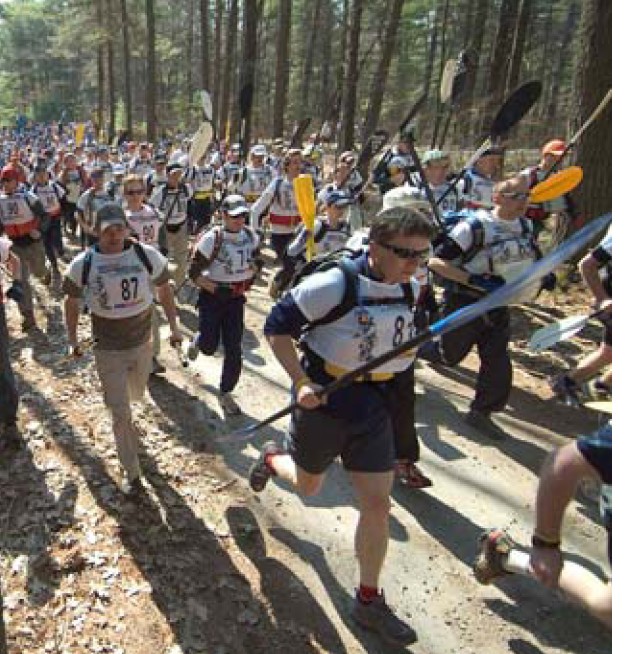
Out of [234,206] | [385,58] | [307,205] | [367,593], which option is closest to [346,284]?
[367,593]

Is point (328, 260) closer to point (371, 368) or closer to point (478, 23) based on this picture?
point (371, 368)

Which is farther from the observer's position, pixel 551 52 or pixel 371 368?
pixel 551 52

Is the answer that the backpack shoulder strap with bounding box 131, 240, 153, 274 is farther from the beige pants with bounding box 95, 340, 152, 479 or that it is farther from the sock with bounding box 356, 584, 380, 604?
the sock with bounding box 356, 584, 380, 604

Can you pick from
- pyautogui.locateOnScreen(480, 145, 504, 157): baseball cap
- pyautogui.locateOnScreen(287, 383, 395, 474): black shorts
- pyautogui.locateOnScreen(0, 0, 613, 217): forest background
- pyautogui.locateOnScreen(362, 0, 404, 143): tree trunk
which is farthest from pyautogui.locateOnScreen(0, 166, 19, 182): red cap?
pyautogui.locateOnScreen(362, 0, 404, 143): tree trunk

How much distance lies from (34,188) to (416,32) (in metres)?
36.9

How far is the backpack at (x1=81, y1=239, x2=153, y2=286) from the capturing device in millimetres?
5102

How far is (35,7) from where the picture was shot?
78.1m

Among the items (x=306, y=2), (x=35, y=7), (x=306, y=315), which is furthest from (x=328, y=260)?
(x=35, y=7)

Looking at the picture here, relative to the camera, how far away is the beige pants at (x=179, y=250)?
34.7ft

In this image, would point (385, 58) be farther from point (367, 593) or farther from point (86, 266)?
point (367, 593)

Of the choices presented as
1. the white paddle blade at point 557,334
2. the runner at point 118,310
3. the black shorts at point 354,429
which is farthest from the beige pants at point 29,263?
the white paddle blade at point 557,334

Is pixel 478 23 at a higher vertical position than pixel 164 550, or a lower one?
higher

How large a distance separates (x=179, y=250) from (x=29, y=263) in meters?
2.20

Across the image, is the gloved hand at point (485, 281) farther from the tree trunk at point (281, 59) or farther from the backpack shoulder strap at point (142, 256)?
the tree trunk at point (281, 59)
